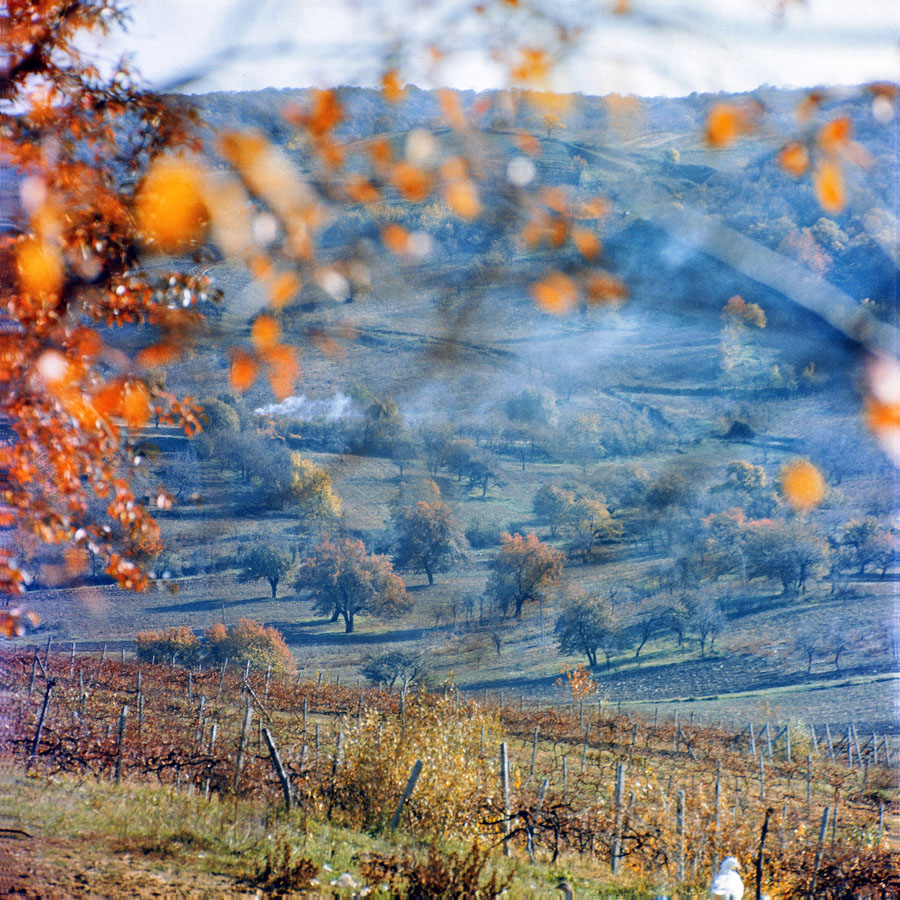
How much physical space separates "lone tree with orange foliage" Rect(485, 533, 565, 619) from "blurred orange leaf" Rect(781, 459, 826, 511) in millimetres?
22214

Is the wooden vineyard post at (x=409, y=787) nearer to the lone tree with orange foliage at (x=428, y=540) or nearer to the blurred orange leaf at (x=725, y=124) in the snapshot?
the blurred orange leaf at (x=725, y=124)

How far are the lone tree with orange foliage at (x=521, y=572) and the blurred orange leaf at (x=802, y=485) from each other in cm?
2221

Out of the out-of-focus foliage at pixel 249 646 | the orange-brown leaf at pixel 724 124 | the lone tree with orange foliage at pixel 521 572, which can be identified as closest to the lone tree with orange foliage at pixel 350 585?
the out-of-focus foliage at pixel 249 646

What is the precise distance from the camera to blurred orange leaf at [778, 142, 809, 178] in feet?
6.43

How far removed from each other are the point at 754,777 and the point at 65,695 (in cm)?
1648

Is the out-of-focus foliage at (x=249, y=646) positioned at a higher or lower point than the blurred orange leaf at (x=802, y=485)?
lower

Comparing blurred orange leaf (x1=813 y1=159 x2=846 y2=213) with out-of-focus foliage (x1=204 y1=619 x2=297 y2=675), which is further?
out-of-focus foliage (x1=204 y1=619 x2=297 y2=675)

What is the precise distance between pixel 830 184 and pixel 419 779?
21.3 ft

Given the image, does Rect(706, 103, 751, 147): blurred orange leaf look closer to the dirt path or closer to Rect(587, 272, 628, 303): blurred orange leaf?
Rect(587, 272, 628, 303): blurred orange leaf

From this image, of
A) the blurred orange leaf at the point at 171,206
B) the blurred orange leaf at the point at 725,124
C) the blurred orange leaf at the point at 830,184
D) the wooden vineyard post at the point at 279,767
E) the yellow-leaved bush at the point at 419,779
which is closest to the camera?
the blurred orange leaf at the point at 830,184

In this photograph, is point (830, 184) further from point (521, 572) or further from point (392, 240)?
point (521, 572)

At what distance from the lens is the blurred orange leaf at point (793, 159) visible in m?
1.96

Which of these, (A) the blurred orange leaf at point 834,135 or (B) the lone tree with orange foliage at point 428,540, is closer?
(A) the blurred orange leaf at point 834,135

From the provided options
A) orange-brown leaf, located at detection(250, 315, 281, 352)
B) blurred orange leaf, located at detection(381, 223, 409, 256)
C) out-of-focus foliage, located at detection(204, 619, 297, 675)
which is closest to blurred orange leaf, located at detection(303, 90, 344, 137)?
blurred orange leaf, located at detection(381, 223, 409, 256)
